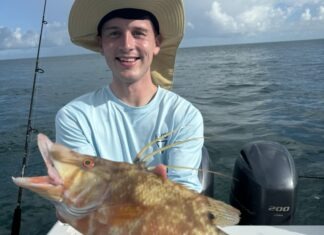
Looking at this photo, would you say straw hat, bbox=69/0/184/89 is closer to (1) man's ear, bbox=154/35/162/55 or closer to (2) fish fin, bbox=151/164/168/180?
(1) man's ear, bbox=154/35/162/55

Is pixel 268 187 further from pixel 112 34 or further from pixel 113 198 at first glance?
pixel 113 198

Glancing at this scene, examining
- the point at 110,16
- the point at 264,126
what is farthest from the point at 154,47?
the point at 264,126

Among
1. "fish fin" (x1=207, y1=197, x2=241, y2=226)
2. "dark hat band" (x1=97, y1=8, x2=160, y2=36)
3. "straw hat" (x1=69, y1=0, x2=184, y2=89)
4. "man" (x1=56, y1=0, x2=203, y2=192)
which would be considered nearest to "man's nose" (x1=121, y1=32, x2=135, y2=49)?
"man" (x1=56, y1=0, x2=203, y2=192)

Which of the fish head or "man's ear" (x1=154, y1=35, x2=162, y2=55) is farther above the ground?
"man's ear" (x1=154, y1=35, x2=162, y2=55)

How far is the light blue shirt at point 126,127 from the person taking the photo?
3334mm

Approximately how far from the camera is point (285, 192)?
4.36 m

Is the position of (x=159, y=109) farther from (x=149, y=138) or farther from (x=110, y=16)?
(x=110, y=16)

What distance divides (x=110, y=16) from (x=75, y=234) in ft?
6.81

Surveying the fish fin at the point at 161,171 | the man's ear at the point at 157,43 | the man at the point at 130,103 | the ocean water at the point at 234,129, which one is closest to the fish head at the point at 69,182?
the fish fin at the point at 161,171

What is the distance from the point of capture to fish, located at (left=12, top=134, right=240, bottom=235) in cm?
192

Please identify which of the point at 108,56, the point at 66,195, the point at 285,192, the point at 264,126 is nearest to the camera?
the point at 66,195

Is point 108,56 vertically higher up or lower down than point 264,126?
higher up

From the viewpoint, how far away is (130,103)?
3.57 meters

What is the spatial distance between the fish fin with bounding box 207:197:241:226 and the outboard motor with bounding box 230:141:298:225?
224 cm
